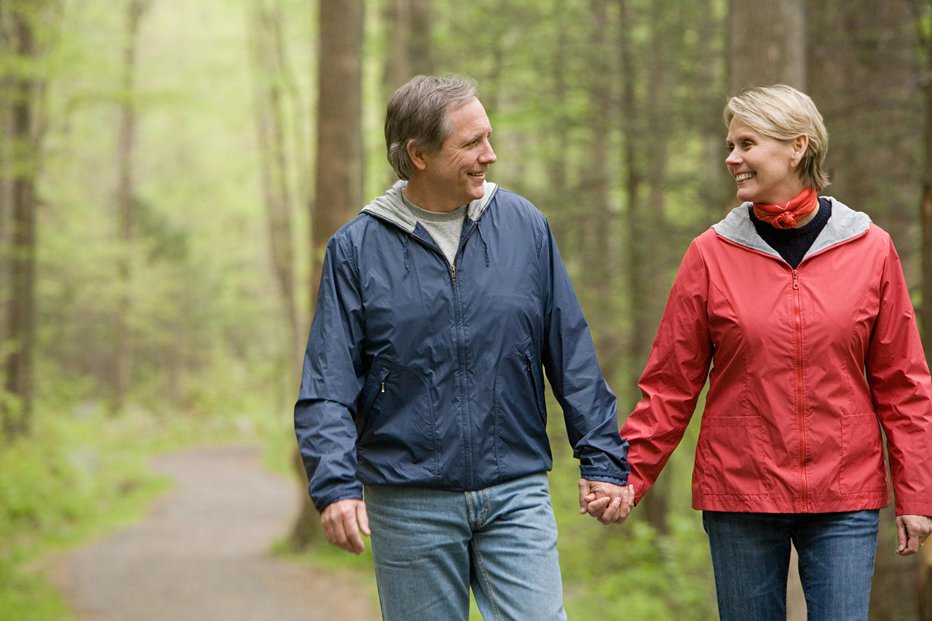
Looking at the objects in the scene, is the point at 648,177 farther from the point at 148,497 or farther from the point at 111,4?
the point at 111,4

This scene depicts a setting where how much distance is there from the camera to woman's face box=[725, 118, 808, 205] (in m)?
3.49

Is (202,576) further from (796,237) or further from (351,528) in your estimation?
(796,237)

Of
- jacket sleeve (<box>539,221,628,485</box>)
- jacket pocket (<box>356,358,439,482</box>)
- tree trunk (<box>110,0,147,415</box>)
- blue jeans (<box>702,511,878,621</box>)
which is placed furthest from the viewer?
tree trunk (<box>110,0,147,415</box>)

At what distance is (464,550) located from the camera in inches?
140

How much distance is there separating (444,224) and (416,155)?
0.25 m

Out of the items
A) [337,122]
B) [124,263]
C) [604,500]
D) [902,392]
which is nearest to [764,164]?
[902,392]

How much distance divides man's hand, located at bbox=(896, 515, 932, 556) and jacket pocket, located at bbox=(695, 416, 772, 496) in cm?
43

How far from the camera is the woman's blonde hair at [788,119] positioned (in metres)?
3.47

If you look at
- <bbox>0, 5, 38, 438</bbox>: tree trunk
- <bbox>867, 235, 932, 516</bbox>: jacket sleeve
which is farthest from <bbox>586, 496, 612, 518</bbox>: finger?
<bbox>0, 5, 38, 438</bbox>: tree trunk

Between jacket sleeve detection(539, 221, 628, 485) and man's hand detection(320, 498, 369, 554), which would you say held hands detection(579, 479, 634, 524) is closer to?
jacket sleeve detection(539, 221, 628, 485)

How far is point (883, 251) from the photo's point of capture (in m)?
3.45

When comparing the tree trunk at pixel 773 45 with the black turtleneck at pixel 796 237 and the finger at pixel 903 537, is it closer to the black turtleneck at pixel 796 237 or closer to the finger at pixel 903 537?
the black turtleneck at pixel 796 237

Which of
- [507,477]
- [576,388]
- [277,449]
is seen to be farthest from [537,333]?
[277,449]

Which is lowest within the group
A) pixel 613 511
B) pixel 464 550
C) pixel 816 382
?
pixel 464 550
